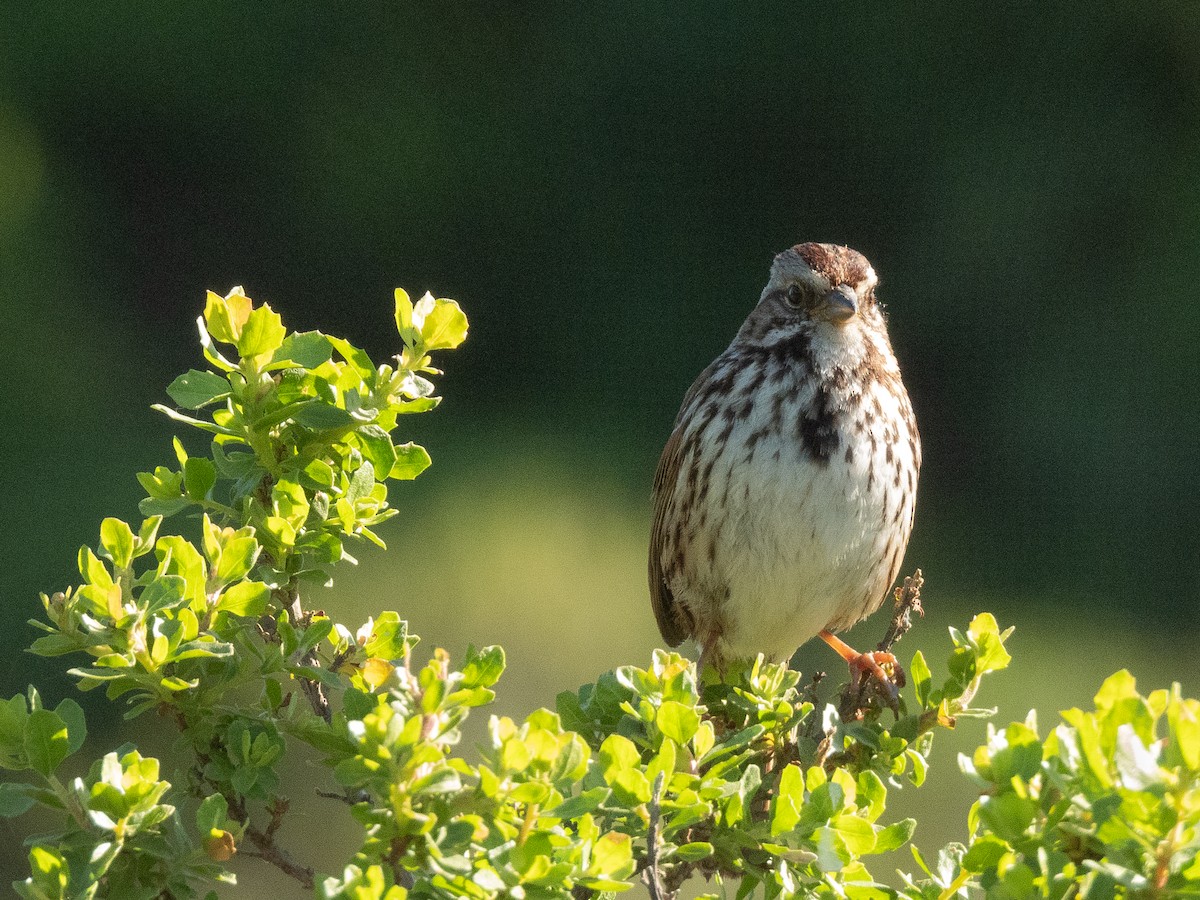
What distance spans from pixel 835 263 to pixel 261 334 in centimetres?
182

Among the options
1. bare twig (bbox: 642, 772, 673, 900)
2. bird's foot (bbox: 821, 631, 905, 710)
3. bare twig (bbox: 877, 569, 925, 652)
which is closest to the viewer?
bare twig (bbox: 642, 772, 673, 900)

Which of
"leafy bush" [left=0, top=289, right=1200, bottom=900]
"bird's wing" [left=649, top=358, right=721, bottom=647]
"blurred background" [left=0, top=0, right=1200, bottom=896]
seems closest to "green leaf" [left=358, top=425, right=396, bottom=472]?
"leafy bush" [left=0, top=289, right=1200, bottom=900]

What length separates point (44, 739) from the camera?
5.40ft

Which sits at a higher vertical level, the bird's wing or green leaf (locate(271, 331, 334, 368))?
the bird's wing

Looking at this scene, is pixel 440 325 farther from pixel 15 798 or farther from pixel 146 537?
pixel 15 798

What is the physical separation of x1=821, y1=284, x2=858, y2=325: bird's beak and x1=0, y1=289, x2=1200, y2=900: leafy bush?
1.32m

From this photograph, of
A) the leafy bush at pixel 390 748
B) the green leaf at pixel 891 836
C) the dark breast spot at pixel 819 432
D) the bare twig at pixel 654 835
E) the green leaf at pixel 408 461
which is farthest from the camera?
the dark breast spot at pixel 819 432

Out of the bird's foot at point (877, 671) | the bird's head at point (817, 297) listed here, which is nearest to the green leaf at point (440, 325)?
the bird's foot at point (877, 671)

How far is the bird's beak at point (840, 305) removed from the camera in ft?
10.9

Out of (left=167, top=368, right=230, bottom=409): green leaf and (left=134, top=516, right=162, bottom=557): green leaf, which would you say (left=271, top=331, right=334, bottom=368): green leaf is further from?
(left=134, top=516, right=162, bottom=557): green leaf

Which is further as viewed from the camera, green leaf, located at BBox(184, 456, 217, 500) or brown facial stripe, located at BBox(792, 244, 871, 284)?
brown facial stripe, located at BBox(792, 244, 871, 284)

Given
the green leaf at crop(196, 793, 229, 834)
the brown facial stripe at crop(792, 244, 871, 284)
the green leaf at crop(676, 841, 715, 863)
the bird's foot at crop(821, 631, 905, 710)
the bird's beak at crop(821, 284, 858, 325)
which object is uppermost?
the brown facial stripe at crop(792, 244, 871, 284)

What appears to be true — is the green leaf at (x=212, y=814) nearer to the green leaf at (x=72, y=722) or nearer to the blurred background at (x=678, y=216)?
the green leaf at (x=72, y=722)

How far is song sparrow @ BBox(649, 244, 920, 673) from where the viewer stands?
126 inches
